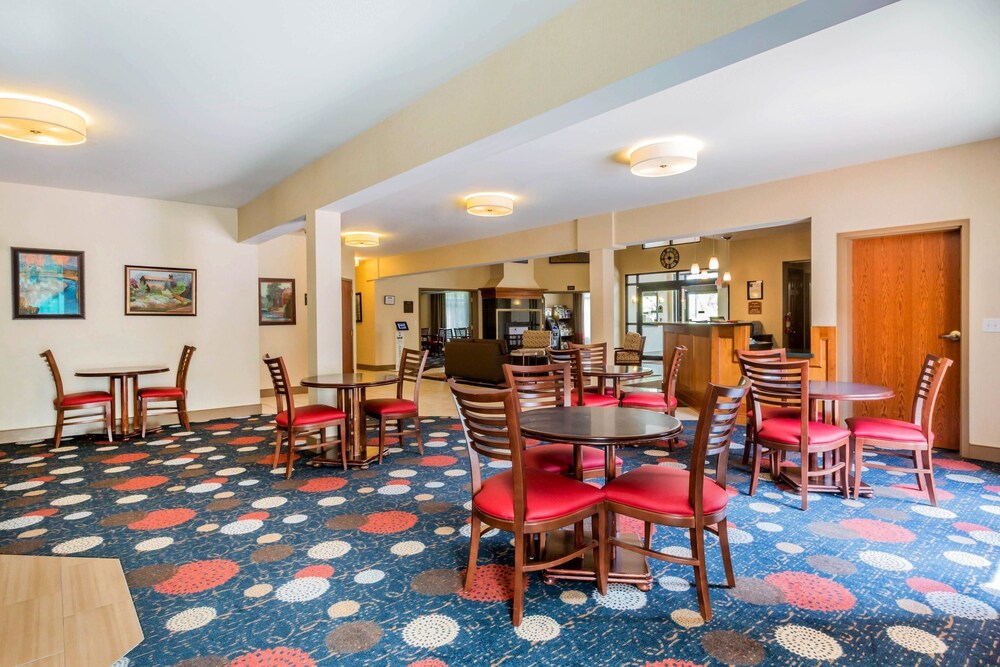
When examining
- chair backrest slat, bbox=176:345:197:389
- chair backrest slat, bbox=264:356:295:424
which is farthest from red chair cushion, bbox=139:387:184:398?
chair backrest slat, bbox=264:356:295:424

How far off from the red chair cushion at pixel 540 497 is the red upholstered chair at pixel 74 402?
5162mm

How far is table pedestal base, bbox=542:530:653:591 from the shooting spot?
2404 millimetres

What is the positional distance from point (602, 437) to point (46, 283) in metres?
6.63

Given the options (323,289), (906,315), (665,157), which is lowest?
(906,315)

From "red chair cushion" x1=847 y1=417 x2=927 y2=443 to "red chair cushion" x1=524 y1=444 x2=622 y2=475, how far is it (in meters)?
1.98

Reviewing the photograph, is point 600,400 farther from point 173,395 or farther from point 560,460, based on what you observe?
point 173,395

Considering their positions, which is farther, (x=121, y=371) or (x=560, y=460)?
(x=121, y=371)

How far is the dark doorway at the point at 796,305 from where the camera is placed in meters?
9.92

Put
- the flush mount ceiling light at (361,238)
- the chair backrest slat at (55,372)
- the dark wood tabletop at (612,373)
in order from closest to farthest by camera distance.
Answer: the dark wood tabletop at (612,373) → the chair backrest slat at (55,372) → the flush mount ceiling light at (361,238)

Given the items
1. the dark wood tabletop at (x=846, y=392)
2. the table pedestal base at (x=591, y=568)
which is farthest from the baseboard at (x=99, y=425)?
the dark wood tabletop at (x=846, y=392)

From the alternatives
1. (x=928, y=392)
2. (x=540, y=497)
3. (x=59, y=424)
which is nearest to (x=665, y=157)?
(x=928, y=392)

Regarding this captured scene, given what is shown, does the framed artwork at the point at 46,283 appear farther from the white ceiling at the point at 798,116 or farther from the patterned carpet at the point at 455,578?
the white ceiling at the point at 798,116

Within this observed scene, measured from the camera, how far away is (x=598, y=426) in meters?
2.46

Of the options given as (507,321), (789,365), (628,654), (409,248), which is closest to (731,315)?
(507,321)
